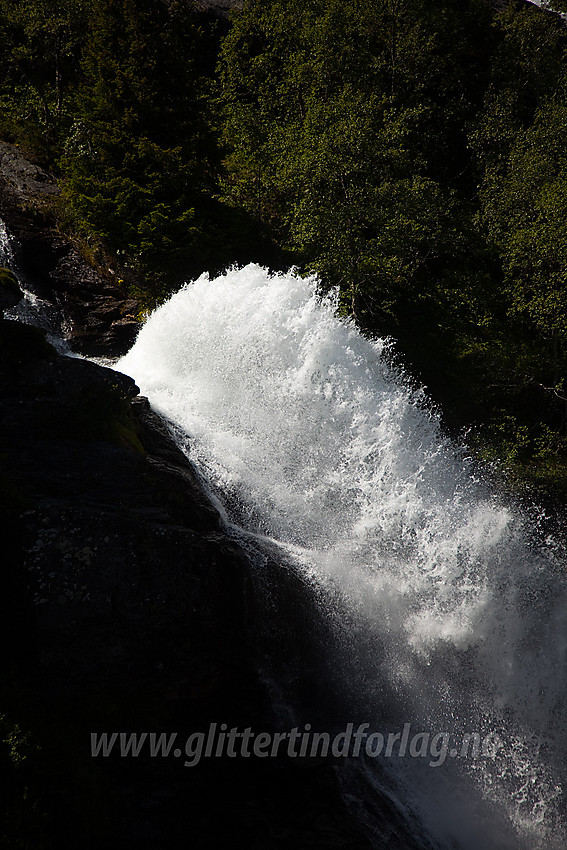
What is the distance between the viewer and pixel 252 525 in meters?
9.72

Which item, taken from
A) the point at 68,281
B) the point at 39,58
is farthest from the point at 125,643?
the point at 39,58

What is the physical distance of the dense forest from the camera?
18.0m

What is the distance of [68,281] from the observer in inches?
679

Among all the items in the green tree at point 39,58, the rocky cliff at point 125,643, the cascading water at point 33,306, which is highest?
the green tree at point 39,58

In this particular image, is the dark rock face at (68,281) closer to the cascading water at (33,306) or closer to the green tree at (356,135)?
the cascading water at (33,306)

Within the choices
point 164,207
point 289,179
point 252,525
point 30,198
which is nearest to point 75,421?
point 252,525

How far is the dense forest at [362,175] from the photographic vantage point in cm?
1797

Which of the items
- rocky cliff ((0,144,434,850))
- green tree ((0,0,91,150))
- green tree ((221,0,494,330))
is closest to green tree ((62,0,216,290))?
green tree ((221,0,494,330))

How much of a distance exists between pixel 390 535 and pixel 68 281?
1307 centimetres

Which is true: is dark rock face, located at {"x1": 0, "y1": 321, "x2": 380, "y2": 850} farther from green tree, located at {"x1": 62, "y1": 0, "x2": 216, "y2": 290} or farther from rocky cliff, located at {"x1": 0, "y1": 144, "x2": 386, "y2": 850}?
green tree, located at {"x1": 62, "y1": 0, "x2": 216, "y2": 290}

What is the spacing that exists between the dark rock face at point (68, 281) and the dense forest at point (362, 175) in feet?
1.95

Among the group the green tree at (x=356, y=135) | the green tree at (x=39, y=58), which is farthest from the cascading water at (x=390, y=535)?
the green tree at (x=39, y=58)

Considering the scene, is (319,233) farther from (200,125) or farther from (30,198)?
(30,198)

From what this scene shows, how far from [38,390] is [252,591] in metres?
4.50
